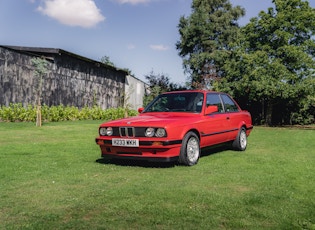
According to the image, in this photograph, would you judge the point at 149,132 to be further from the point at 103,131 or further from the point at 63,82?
the point at 63,82

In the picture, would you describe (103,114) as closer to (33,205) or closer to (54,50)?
(54,50)

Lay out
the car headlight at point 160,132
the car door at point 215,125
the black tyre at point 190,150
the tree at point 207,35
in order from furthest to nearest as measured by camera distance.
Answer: the tree at point 207,35, the car door at point 215,125, the black tyre at point 190,150, the car headlight at point 160,132

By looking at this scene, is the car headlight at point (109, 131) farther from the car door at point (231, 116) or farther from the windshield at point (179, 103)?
the car door at point (231, 116)

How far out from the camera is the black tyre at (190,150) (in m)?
6.68

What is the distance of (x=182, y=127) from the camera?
6.69 meters

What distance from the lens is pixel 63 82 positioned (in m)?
23.3

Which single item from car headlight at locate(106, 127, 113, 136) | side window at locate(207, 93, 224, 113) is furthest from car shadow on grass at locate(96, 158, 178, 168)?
side window at locate(207, 93, 224, 113)

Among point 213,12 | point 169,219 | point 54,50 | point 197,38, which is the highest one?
point 213,12

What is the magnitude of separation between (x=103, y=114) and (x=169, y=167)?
18.3 meters

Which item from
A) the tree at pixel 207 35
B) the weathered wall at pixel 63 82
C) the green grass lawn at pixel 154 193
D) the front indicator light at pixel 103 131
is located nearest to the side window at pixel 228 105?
the green grass lawn at pixel 154 193

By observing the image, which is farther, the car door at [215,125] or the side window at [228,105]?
the side window at [228,105]

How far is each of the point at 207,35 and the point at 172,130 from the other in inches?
1298

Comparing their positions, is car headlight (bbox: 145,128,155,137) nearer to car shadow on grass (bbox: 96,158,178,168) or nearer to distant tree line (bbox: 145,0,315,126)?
car shadow on grass (bbox: 96,158,178,168)

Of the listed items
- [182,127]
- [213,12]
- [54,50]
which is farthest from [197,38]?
[182,127]
